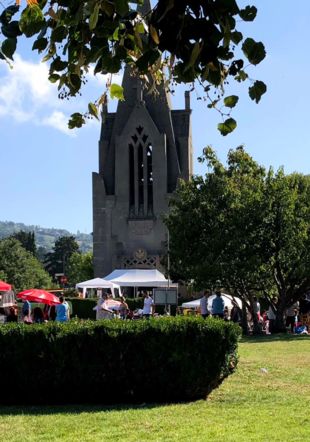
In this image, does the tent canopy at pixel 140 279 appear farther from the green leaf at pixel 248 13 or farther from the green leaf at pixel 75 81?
the green leaf at pixel 248 13

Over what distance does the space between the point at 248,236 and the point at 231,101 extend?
25.4 metres

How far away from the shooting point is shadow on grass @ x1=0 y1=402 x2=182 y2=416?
10141mm

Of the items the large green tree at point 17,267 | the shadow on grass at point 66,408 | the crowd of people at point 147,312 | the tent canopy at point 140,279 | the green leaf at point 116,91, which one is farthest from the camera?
the large green tree at point 17,267

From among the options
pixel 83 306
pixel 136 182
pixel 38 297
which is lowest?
pixel 83 306

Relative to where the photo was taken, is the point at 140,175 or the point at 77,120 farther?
the point at 140,175

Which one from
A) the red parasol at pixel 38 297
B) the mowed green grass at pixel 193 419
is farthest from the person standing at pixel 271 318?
the mowed green grass at pixel 193 419

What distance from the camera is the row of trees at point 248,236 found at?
94.9 feet

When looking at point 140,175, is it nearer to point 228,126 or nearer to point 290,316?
point 290,316

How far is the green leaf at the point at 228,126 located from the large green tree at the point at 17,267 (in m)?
83.9

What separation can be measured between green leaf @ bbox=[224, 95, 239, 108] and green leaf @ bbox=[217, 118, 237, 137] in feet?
0.28

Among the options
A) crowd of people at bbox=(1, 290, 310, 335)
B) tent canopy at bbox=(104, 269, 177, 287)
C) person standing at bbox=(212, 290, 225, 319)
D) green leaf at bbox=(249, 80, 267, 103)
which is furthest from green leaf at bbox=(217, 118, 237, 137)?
tent canopy at bbox=(104, 269, 177, 287)

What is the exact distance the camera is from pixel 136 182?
5581 centimetres

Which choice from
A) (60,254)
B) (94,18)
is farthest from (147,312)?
(60,254)

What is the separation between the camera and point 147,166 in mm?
55844
